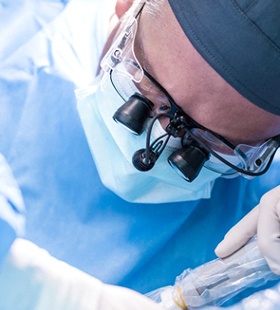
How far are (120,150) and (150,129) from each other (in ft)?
0.42

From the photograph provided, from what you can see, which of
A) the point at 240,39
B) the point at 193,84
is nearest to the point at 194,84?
the point at 193,84

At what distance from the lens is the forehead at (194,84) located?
3.33 ft

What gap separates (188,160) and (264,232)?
23 cm

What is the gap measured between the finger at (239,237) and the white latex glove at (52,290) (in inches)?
10.1

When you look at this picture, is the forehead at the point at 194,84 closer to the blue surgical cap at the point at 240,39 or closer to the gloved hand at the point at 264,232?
the blue surgical cap at the point at 240,39

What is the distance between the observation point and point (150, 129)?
1115mm

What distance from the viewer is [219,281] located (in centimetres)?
112

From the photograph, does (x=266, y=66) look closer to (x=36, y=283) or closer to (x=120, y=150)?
(x=120, y=150)

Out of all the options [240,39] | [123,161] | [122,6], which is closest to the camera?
[240,39]

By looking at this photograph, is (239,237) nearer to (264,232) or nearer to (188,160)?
(264,232)

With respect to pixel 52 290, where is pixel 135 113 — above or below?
above

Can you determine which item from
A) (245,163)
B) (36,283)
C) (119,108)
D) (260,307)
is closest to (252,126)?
(245,163)

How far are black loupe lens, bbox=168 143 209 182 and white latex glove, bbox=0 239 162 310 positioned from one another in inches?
11.8

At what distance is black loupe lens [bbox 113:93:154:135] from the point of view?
3.63 feet
